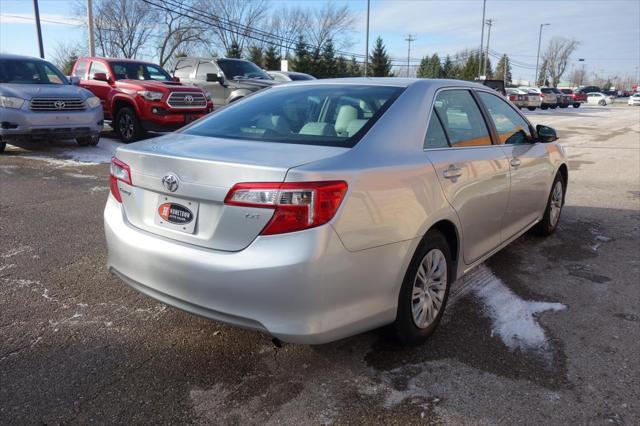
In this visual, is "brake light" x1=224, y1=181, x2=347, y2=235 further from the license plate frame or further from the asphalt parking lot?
the asphalt parking lot

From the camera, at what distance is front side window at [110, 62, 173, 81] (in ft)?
40.5

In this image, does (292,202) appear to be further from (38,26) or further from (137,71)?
(38,26)

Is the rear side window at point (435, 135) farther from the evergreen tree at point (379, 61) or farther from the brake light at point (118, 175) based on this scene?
the evergreen tree at point (379, 61)

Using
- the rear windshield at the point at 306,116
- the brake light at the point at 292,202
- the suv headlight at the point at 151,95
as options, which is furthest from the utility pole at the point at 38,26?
the brake light at the point at 292,202

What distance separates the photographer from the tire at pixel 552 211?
541cm

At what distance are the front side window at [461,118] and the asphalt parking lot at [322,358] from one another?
3.83 feet

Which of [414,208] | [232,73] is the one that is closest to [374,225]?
[414,208]

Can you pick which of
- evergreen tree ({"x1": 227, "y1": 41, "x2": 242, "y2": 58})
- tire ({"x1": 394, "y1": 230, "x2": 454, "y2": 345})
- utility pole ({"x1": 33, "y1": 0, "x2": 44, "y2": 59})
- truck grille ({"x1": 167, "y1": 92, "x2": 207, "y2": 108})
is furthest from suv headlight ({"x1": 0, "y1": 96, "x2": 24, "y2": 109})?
evergreen tree ({"x1": 227, "y1": 41, "x2": 242, "y2": 58})

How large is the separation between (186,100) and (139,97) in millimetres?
959

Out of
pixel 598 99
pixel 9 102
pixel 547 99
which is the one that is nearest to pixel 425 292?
pixel 9 102

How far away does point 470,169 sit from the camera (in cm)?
354

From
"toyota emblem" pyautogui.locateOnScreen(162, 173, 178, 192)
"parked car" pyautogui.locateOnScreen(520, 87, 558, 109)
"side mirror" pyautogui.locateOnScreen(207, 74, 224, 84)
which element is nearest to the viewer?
"toyota emblem" pyautogui.locateOnScreen(162, 173, 178, 192)

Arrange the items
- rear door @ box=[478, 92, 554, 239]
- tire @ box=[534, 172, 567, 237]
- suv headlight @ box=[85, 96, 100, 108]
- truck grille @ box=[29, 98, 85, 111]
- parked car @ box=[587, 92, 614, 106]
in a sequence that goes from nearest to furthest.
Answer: rear door @ box=[478, 92, 554, 239] < tire @ box=[534, 172, 567, 237] < truck grille @ box=[29, 98, 85, 111] < suv headlight @ box=[85, 96, 100, 108] < parked car @ box=[587, 92, 614, 106]

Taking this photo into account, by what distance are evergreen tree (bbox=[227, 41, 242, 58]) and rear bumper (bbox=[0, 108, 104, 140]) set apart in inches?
1732
